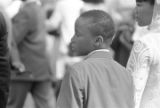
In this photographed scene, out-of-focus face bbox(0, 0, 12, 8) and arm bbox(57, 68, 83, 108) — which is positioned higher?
arm bbox(57, 68, 83, 108)

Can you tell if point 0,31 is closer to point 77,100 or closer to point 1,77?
point 1,77

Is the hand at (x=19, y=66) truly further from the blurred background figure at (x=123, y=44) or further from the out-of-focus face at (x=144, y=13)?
the out-of-focus face at (x=144, y=13)

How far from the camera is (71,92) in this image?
15.0ft

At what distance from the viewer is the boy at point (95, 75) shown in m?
4.62

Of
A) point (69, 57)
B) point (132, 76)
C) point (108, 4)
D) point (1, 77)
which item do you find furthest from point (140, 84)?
point (108, 4)

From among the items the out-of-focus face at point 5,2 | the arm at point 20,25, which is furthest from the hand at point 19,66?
the out-of-focus face at point 5,2

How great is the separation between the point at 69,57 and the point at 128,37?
1094 mm

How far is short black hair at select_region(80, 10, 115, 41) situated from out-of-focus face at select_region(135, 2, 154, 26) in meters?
0.31

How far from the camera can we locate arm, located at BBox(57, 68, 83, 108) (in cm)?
459

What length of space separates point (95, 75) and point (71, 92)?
0.23 meters

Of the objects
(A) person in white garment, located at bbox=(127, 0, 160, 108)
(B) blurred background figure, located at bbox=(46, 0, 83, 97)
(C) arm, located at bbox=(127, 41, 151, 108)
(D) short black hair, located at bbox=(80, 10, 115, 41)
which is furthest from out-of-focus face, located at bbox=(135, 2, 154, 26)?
(B) blurred background figure, located at bbox=(46, 0, 83, 97)

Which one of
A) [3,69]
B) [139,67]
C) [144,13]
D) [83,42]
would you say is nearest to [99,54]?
[83,42]

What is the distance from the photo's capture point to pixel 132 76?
505cm

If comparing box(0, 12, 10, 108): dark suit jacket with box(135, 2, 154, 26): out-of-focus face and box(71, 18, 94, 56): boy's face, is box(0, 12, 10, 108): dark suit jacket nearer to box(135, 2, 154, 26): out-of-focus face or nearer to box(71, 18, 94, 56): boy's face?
box(71, 18, 94, 56): boy's face
